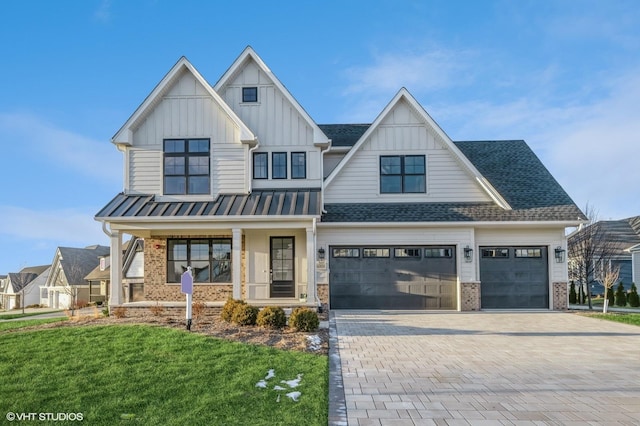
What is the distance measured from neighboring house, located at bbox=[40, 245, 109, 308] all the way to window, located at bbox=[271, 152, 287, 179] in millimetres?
35168

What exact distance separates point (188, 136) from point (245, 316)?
7805 millimetres

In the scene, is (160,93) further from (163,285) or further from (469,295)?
(469,295)

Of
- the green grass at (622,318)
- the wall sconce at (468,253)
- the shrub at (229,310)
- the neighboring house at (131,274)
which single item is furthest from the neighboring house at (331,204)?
the shrub at (229,310)

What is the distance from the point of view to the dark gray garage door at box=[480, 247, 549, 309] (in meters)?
15.9

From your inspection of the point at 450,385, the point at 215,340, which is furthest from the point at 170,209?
the point at 450,385

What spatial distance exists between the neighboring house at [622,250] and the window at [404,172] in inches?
496

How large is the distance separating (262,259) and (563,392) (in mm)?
11382

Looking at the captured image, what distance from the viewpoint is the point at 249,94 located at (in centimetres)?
1666

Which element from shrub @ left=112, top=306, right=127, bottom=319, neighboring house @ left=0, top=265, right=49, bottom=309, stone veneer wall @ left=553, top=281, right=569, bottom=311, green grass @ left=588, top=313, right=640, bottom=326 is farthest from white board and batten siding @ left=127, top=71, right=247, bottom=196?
neighboring house @ left=0, top=265, right=49, bottom=309

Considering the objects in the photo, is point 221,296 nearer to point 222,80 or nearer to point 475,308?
point 222,80

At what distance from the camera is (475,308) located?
51.1 feet

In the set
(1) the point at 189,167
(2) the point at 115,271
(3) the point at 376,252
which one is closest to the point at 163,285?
(2) the point at 115,271

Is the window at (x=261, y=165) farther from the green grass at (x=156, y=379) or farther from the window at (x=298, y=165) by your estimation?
the green grass at (x=156, y=379)

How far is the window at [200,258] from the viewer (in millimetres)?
16312
